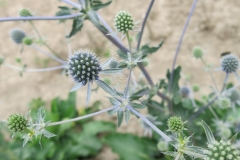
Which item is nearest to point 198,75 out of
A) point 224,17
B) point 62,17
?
point 224,17

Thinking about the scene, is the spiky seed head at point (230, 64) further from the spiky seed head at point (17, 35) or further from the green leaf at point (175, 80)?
the spiky seed head at point (17, 35)

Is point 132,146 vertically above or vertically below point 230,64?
below

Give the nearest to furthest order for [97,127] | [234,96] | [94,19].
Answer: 1. [94,19]
2. [234,96]
3. [97,127]

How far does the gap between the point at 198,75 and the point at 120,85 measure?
84.2 inches

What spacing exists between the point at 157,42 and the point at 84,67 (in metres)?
2.69

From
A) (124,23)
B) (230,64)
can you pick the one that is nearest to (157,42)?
(230,64)

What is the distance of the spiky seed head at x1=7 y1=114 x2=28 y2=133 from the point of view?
1696 mm

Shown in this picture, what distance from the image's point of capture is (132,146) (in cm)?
324

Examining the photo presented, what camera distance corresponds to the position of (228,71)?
7.63ft

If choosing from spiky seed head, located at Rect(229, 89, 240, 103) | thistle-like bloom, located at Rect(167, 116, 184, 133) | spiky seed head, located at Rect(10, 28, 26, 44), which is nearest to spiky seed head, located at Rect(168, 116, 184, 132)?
thistle-like bloom, located at Rect(167, 116, 184, 133)

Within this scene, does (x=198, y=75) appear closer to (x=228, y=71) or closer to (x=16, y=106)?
(x=228, y=71)

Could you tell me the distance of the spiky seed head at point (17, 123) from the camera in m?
1.70

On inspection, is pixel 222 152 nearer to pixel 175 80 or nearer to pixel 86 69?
pixel 86 69

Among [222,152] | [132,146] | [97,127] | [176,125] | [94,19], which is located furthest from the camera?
[97,127]
